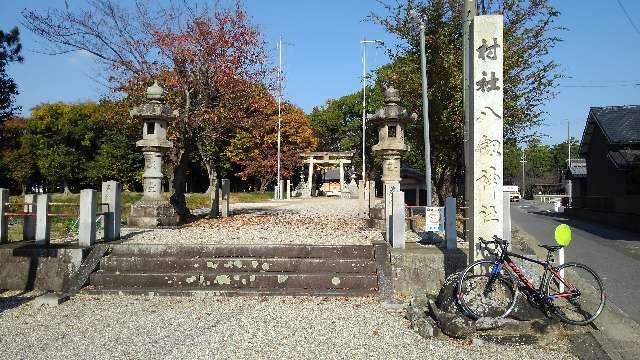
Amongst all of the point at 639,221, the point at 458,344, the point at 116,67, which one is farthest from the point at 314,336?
the point at 639,221

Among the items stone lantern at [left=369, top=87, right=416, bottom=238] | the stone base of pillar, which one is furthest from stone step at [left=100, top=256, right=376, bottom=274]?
the stone base of pillar

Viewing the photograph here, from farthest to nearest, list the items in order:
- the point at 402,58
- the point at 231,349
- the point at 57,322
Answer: the point at 402,58, the point at 57,322, the point at 231,349

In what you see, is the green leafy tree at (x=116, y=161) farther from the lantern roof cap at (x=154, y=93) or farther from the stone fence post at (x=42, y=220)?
the stone fence post at (x=42, y=220)

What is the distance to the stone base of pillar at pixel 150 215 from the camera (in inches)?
504

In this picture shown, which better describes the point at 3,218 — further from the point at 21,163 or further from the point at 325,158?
the point at 21,163

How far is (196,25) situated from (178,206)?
568 centimetres

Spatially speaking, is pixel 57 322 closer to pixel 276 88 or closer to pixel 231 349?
pixel 231 349

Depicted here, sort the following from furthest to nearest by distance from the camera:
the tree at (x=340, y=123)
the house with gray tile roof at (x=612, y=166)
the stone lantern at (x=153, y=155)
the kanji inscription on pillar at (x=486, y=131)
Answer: the tree at (x=340, y=123) < the house with gray tile roof at (x=612, y=166) < the stone lantern at (x=153, y=155) < the kanji inscription on pillar at (x=486, y=131)

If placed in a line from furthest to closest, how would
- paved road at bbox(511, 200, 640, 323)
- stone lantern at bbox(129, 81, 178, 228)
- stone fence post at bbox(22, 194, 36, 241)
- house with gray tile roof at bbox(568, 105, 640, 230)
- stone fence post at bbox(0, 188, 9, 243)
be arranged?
house with gray tile roof at bbox(568, 105, 640, 230), stone lantern at bbox(129, 81, 178, 228), stone fence post at bbox(22, 194, 36, 241), stone fence post at bbox(0, 188, 9, 243), paved road at bbox(511, 200, 640, 323)

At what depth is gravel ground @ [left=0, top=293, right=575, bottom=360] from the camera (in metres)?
5.16

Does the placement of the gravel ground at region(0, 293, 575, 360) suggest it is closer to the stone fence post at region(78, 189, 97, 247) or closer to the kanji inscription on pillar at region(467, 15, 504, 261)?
the stone fence post at region(78, 189, 97, 247)

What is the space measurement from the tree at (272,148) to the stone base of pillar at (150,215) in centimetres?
2791

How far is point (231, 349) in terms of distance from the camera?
527 centimetres

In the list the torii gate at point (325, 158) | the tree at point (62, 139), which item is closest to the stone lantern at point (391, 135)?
the torii gate at point (325, 158)
